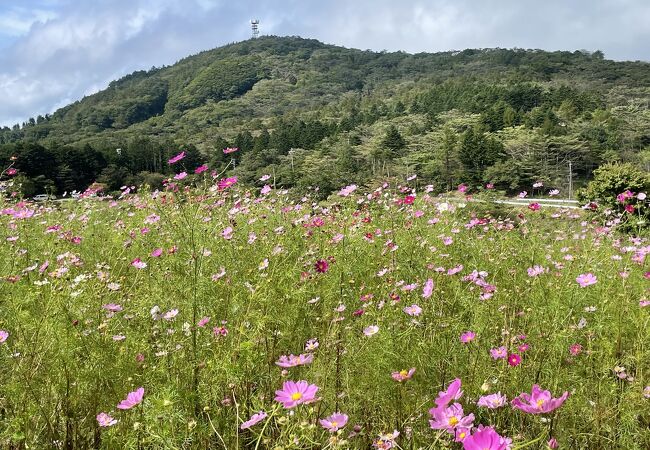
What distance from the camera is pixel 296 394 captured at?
0.99 meters

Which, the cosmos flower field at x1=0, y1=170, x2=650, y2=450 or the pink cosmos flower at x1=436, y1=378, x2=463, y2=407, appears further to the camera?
the cosmos flower field at x1=0, y1=170, x2=650, y2=450

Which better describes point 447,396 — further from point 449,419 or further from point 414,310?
point 414,310

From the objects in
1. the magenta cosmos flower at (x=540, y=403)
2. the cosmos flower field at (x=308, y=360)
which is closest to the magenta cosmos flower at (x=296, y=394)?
the cosmos flower field at (x=308, y=360)

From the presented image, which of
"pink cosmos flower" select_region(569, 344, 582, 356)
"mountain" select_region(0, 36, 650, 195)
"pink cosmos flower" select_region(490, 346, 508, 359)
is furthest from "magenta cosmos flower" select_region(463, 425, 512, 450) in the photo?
"mountain" select_region(0, 36, 650, 195)

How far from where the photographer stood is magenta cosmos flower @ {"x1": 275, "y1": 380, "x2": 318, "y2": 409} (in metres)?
0.93

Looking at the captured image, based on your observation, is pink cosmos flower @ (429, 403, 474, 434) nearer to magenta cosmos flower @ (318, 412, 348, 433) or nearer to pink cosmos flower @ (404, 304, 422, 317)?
magenta cosmos flower @ (318, 412, 348, 433)

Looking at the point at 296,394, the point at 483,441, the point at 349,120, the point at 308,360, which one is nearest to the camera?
the point at 483,441

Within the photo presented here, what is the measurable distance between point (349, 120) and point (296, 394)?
58418 millimetres

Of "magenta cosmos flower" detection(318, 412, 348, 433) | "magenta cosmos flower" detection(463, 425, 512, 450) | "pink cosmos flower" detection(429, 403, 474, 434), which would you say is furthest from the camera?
"magenta cosmos flower" detection(318, 412, 348, 433)

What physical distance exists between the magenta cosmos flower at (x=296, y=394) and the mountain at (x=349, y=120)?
9.66 ft

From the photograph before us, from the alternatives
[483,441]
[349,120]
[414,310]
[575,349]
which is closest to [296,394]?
[483,441]

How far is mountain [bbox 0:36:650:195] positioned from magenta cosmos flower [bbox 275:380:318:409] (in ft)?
9.66

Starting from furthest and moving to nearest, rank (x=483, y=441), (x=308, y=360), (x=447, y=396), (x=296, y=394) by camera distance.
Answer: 1. (x=308, y=360)
2. (x=296, y=394)
3. (x=447, y=396)
4. (x=483, y=441)

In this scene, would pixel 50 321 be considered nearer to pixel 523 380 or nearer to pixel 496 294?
pixel 523 380
